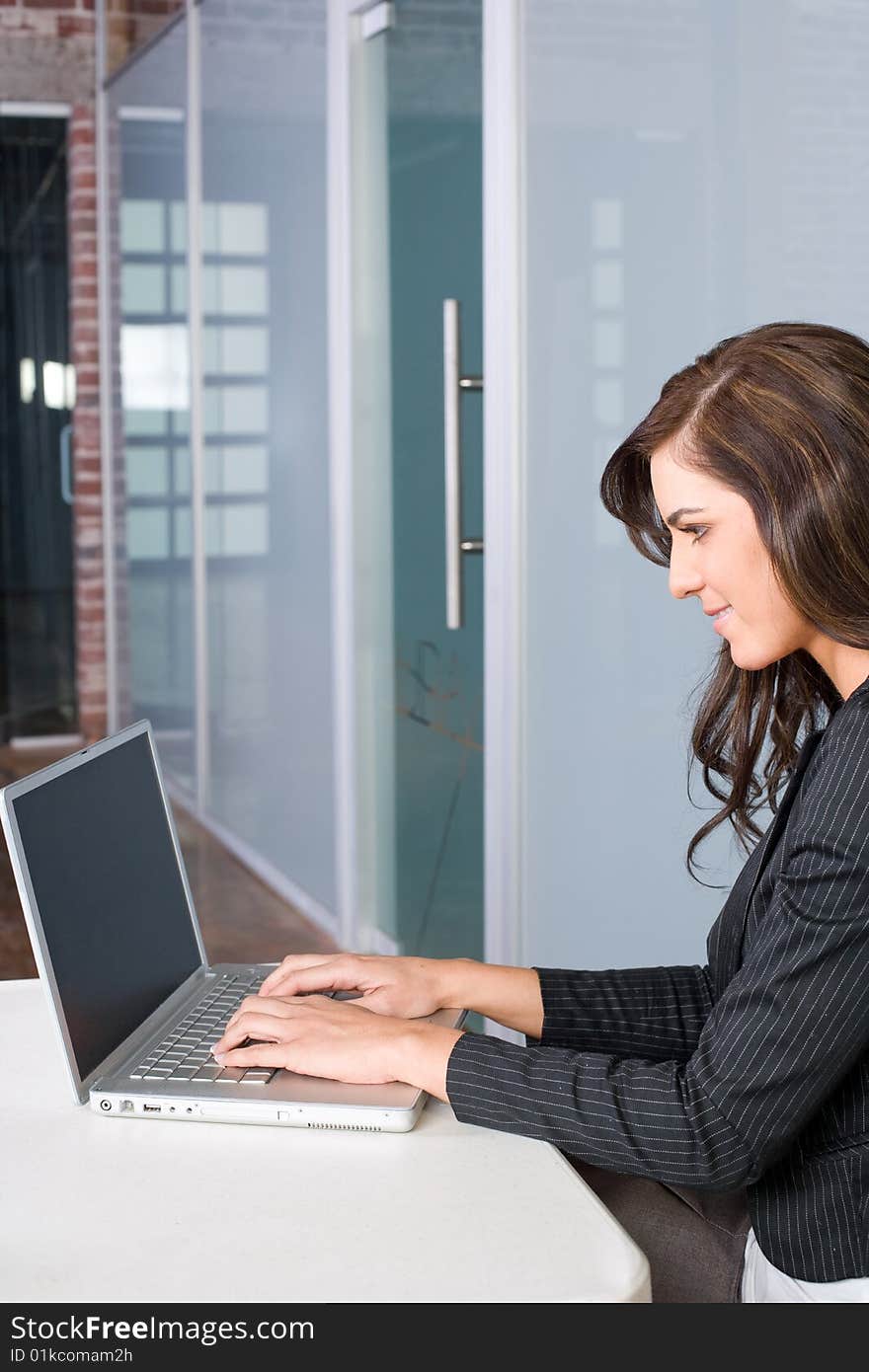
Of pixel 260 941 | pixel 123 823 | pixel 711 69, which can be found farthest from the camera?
pixel 260 941

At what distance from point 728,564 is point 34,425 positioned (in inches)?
232

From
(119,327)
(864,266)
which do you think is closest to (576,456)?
(864,266)

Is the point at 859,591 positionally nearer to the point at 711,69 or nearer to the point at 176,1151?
the point at 176,1151

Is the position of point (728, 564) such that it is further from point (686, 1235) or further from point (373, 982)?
point (686, 1235)

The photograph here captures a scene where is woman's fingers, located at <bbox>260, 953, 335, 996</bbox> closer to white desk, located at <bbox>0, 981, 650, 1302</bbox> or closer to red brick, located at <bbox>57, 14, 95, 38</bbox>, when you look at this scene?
white desk, located at <bbox>0, 981, 650, 1302</bbox>

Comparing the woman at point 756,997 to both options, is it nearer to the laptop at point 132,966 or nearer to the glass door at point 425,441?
the laptop at point 132,966

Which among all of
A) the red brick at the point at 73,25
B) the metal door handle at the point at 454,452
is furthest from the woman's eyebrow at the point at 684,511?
the red brick at the point at 73,25

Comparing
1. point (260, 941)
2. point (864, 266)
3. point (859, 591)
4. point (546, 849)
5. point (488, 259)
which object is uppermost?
point (488, 259)

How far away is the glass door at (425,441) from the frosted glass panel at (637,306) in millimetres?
253

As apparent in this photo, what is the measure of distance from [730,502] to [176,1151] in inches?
25.6

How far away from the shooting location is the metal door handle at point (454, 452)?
273 centimetres

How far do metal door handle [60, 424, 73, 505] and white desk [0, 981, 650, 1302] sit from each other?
19.1 feet

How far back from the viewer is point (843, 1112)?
3.94ft

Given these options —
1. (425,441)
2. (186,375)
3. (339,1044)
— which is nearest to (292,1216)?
(339,1044)
